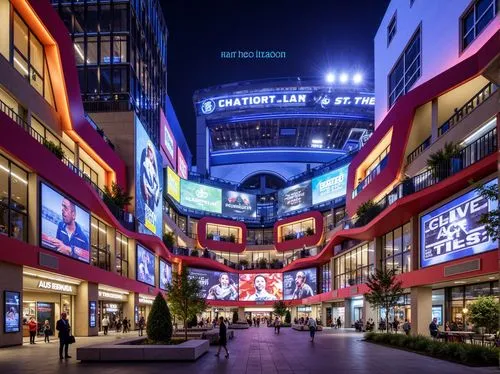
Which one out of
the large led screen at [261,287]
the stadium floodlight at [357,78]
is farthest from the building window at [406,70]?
the stadium floodlight at [357,78]

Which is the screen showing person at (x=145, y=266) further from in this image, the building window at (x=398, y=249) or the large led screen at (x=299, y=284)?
the large led screen at (x=299, y=284)

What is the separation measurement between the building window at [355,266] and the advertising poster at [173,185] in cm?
2210

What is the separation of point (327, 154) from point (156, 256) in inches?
1868

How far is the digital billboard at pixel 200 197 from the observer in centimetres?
7862

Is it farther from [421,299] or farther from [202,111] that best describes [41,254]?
[202,111]

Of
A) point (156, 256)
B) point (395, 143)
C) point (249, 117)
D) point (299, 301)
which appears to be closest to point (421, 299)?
point (395, 143)

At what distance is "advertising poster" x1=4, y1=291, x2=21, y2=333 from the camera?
74.7 feet

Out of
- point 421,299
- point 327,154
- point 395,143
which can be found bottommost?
point 421,299

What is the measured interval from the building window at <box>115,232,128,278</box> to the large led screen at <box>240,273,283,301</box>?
113 feet

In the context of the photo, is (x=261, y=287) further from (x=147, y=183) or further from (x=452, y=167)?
(x=452, y=167)

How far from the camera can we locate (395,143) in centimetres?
3569

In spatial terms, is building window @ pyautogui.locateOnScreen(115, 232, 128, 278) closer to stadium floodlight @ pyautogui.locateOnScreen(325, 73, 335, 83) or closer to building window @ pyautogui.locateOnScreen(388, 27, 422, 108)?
building window @ pyautogui.locateOnScreen(388, 27, 422, 108)

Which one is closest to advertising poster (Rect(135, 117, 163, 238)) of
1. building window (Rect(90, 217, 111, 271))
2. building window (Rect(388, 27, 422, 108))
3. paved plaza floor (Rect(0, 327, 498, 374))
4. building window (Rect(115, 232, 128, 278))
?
building window (Rect(115, 232, 128, 278))

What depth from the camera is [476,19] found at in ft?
93.2
